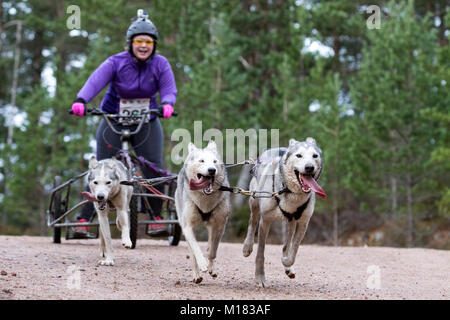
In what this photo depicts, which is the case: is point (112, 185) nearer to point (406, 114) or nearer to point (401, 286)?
point (401, 286)

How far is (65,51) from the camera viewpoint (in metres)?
33.5

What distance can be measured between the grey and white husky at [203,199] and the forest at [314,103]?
1099cm

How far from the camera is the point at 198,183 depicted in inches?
239

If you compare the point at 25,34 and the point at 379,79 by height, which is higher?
the point at 25,34

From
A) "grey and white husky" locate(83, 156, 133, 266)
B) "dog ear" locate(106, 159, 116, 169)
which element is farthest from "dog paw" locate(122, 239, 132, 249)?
"dog ear" locate(106, 159, 116, 169)

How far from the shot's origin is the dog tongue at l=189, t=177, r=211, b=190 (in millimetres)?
6059

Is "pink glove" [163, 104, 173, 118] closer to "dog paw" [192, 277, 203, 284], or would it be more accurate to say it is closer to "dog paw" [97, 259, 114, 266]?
"dog paw" [97, 259, 114, 266]

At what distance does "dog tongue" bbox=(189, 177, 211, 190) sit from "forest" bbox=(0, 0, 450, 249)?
11.2 metres

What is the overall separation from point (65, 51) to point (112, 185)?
1080 inches

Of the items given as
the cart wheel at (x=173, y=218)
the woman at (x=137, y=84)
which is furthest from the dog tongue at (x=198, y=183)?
the cart wheel at (x=173, y=218)

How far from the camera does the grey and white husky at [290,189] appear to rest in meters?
5.82

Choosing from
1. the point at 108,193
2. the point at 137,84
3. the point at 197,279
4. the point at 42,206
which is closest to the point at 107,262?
the point at 108,193

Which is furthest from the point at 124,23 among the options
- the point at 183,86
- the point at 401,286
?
the point at 401,286

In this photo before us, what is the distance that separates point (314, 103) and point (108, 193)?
44.9 ft
